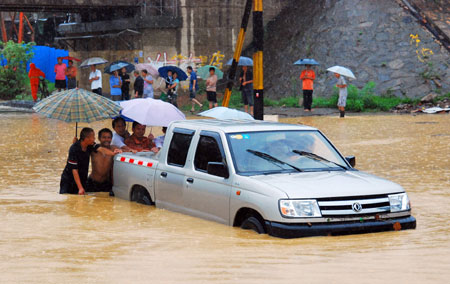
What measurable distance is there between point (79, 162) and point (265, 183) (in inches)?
165

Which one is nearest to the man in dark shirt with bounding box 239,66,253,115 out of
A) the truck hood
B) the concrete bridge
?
the concrete bridge

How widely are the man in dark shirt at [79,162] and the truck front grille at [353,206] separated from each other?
171 inches

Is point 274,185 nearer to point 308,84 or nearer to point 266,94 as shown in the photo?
Answer: point 308,84

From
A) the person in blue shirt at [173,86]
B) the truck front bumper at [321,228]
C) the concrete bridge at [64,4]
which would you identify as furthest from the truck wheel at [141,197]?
the concrete bridge at [64,4]

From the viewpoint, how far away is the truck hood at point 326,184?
26.1 feet

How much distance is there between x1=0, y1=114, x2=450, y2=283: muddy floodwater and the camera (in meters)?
6.57

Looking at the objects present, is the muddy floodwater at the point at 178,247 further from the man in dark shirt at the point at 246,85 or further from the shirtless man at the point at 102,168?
the man in dark shirt at the point at 246,85

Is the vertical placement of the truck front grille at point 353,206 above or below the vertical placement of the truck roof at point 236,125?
below

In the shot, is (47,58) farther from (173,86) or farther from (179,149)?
(179,149)

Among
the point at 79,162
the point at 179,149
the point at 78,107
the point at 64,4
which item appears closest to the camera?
the point at 179,149

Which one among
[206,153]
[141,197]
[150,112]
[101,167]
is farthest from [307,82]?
[206,153]

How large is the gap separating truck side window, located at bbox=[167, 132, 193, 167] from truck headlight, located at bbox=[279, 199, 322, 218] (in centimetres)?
209

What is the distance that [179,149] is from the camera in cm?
979

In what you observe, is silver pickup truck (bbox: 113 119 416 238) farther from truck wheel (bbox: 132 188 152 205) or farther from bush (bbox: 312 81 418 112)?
bush (bbox: 312 81 418 112)
